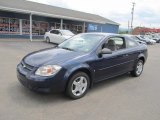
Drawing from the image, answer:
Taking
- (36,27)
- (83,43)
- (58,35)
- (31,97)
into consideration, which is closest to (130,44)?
(83,43)

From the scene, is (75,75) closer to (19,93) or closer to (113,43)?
(19,93)

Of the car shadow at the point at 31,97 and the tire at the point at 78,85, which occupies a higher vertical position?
the tire at the point at 78,85

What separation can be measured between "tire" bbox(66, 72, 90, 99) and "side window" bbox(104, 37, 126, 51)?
121 centimetres

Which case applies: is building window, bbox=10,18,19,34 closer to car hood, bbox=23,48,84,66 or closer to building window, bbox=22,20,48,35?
building window, bbox=22,20,48,35

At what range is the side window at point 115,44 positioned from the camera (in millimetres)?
5207

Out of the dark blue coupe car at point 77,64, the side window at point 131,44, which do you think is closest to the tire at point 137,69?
the dark blue coupe car at point 77,64

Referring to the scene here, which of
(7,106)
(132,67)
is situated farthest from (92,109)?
(132,67)

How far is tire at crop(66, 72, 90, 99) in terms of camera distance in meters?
4.12

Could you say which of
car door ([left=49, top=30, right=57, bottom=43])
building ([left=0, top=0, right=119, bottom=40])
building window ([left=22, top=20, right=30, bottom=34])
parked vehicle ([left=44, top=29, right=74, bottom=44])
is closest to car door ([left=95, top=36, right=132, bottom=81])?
parked vehicle ([left=44, top=29, right=74, bottom=44])

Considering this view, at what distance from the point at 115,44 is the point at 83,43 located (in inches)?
39.7

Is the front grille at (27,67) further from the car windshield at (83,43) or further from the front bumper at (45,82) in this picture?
the car windshield at (83,43)

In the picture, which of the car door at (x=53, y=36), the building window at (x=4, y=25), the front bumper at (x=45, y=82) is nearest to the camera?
the front bumper at (x=45, y=82)

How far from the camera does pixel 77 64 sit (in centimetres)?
415

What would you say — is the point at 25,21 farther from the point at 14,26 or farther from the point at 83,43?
the point at 83,43
